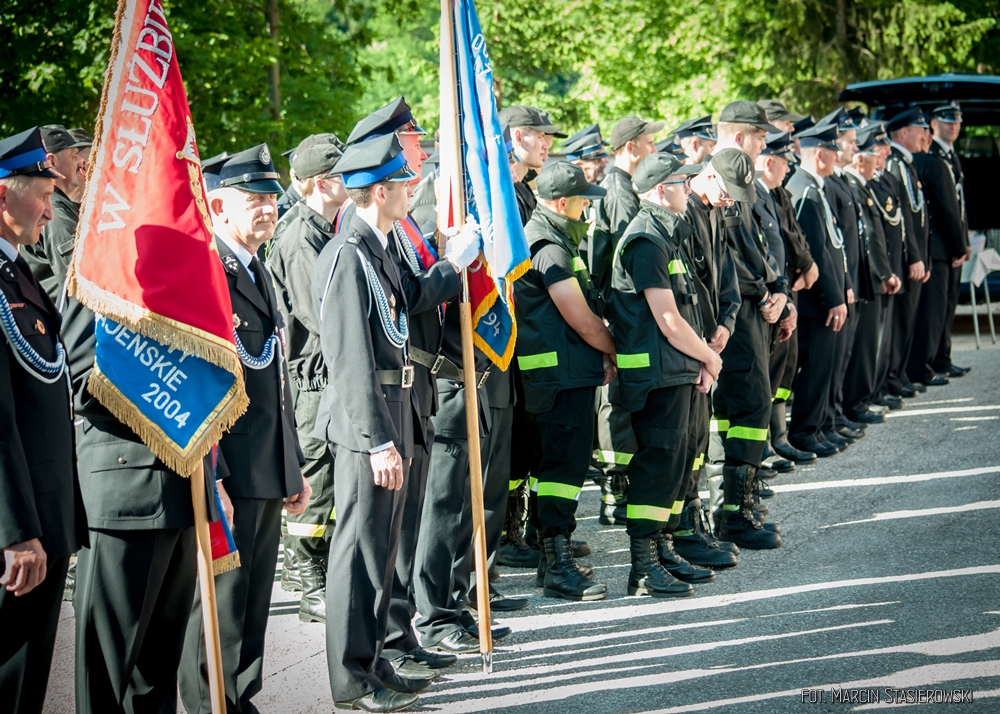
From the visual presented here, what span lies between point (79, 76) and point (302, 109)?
421 centimetres

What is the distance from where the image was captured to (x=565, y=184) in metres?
6.28

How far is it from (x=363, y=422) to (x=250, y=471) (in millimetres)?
491

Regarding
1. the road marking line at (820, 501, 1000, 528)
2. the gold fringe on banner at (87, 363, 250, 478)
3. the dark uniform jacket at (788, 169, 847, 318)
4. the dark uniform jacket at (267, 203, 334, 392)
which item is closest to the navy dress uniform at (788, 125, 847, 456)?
the dark uniform jacket at (788, 169, 847, 318)

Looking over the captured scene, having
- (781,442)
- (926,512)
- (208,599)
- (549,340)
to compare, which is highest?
(549,340)

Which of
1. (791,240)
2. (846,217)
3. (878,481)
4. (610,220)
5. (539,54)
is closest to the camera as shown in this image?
(610,220)

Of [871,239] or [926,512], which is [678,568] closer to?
[926,512]

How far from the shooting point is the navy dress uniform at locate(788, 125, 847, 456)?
9.21m

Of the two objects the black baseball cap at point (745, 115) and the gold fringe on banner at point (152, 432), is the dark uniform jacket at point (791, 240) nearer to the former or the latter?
the black baseball cap at point (745, 115)

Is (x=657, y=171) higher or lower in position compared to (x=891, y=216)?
higher

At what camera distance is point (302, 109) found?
669 inches

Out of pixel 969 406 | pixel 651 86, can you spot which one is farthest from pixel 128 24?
pixel 651 86

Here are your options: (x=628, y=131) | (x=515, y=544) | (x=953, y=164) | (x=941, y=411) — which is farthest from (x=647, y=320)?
(x=953, y=164)

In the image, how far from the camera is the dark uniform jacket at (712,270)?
6652mm

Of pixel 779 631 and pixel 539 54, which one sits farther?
pixel 539 54
